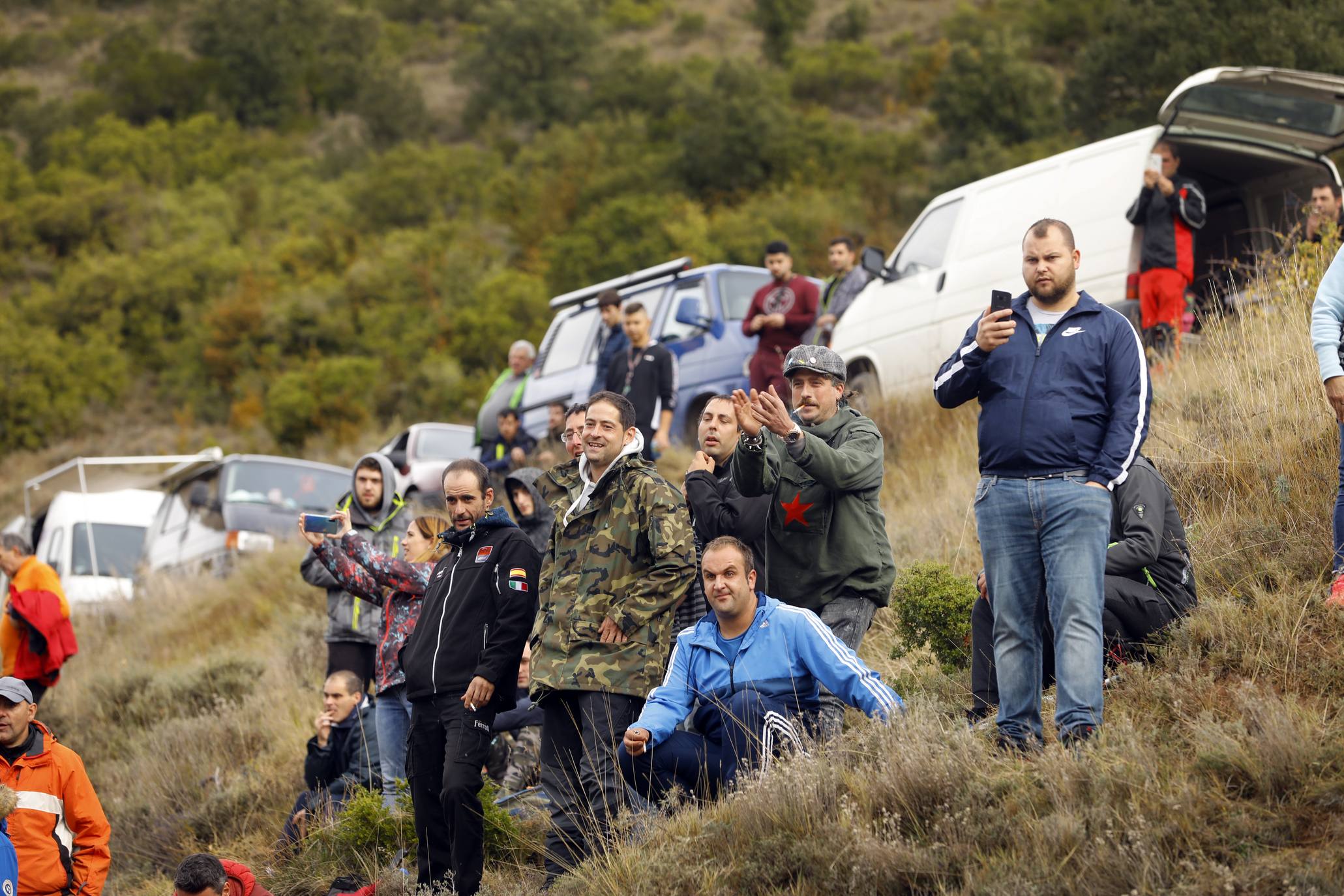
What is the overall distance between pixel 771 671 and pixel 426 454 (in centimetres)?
1205

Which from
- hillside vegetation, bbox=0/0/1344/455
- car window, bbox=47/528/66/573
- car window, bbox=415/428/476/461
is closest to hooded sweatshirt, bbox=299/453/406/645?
car window, bbox=415/428/476/461

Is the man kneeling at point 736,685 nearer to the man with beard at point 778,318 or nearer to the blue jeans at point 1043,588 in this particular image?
the blue jeans at point 1043,588

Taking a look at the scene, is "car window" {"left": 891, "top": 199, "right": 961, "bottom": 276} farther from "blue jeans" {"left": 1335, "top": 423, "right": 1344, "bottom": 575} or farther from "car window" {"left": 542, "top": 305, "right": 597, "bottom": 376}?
"blue jeans" {"left": 1335, "top": 423, "right": 1344, "bottom": 575}

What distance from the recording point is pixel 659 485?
6.06m

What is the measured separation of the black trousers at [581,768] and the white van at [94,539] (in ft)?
41.0

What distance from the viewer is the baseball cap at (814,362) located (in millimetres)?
6289

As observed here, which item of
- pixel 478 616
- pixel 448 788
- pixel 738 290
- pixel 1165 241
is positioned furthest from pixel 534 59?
pixel 448 788

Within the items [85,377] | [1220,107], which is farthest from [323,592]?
[85,377]

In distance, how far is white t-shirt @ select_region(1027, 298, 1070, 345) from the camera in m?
5.05

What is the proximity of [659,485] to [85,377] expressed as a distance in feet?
109

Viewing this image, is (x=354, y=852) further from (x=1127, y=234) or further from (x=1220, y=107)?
(x=1220, y=107)

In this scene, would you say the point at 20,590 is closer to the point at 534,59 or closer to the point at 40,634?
the point at 40,634

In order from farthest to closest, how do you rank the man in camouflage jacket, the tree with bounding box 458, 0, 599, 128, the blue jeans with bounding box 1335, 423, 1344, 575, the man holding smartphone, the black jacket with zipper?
the tree with bounding box 458, 0, 599, 128 → the man holding smartphone → the black jacket with zipper → the man in camouflage jacket → the blue jeans with bounding box 1335, 423, 1344, 575

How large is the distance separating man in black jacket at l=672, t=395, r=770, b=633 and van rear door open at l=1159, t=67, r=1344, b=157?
4.64 m
